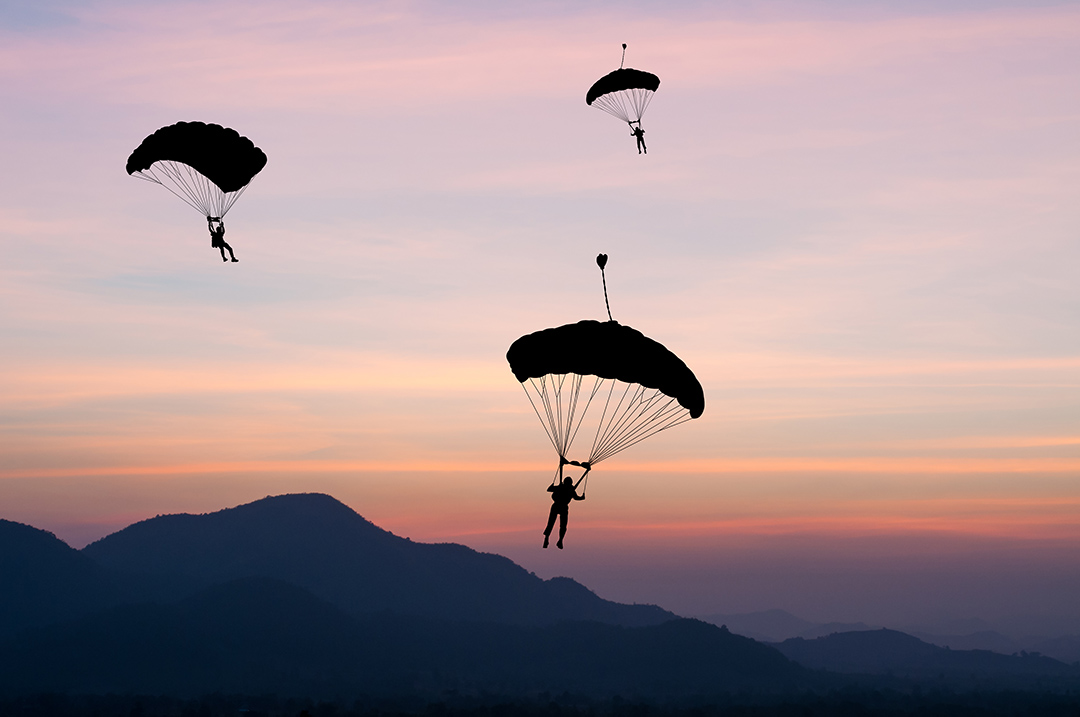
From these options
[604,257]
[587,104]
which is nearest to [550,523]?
[604,257]

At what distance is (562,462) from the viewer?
126 ft

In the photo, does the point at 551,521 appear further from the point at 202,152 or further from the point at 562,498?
the point at 202,152

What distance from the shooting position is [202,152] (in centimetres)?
4888

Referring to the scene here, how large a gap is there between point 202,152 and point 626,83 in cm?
2141

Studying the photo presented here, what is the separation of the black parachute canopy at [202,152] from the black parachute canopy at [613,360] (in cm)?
1705

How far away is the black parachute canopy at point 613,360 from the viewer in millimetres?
40750

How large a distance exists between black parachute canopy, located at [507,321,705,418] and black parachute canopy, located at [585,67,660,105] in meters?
18.2

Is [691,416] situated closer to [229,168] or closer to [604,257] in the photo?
[604,257]

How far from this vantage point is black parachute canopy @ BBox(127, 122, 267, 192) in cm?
4872

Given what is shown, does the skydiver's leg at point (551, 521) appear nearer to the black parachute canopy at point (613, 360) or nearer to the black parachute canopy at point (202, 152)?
the black parachute canopy at point (613, 360)

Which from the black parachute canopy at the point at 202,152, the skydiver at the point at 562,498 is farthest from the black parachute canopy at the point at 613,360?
the black parachute canopy at the point at 202,152

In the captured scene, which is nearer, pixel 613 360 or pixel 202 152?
pixel 613 360

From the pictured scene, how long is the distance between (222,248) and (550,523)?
787 inches

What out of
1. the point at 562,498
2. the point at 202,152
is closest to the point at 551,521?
the point at 562,498
